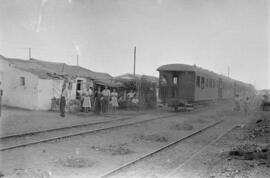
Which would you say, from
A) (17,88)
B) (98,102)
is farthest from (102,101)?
(17,88)

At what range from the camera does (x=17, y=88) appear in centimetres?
2206

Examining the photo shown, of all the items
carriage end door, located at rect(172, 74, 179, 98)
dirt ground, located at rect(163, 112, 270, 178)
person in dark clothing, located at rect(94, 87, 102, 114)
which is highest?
carriage end door, located at rect(172, 74, 179, 98)

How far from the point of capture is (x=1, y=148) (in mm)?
8703

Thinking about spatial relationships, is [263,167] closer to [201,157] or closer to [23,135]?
[201,157]

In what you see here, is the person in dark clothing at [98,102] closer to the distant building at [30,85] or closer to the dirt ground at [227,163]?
the distant building at [30,85]

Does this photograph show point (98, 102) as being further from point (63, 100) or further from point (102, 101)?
point (63, 100)

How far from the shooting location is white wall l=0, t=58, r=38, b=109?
829 inches

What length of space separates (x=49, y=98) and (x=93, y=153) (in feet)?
43.6

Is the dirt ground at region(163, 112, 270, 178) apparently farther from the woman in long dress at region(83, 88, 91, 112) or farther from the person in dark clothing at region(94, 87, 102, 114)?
the woman in long dress at region(83, 88, 91, 112)

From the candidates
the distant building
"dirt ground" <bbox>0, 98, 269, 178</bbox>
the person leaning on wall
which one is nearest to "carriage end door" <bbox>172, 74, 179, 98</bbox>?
the distant building

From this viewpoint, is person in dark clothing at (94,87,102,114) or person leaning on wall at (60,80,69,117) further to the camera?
person in dark clothing at (94,87,102,114)

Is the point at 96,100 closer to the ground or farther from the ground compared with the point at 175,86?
closer to the ground

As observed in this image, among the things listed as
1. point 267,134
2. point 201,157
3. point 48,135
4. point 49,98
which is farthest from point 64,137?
point 49,98

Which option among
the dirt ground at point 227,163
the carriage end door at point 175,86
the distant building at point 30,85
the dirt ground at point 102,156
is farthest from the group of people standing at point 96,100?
the dirt ground at point 227,163
